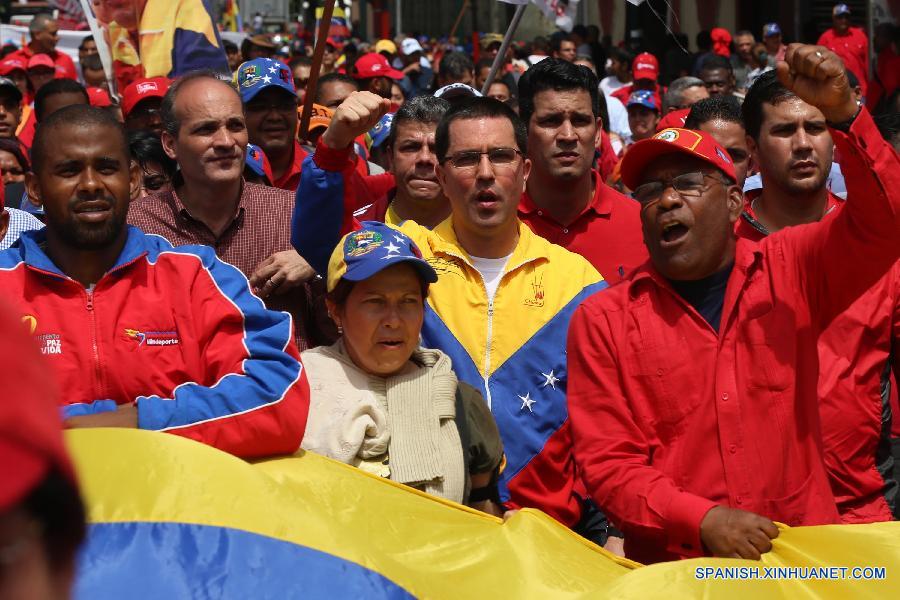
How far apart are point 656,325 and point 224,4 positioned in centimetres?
1912

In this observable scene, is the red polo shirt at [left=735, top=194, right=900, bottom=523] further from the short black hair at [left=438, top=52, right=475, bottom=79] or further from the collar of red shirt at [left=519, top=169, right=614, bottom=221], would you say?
the short black hair at [left=438, top=52, right=475, bottom=79]

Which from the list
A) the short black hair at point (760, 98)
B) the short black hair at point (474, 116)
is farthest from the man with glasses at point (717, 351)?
the short black hair at point (760, 98)

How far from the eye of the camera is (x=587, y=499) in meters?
4.54

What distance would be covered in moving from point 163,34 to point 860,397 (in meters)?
5.17

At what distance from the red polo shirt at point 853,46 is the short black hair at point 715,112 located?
918 cm

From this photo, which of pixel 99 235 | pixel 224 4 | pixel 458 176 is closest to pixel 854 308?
pixel 458 176

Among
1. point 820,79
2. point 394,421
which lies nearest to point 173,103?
point 394,421

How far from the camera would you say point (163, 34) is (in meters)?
8.05

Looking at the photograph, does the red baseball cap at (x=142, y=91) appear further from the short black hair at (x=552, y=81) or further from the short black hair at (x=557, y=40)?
the short black hair at (x=557, y=40)

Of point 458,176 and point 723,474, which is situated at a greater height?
point 458,176

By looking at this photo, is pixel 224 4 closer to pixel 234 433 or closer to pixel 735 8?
pixel 735 8

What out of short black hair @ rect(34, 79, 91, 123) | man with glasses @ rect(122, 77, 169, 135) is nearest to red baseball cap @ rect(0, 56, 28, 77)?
short black hair @ rect(34, 79, 91, 123)

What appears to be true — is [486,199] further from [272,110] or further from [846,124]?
[272,110]

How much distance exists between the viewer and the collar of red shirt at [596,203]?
18.9 feet
